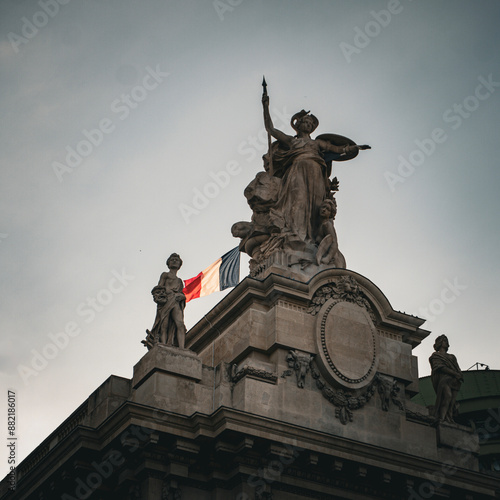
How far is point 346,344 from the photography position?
84.3 ft

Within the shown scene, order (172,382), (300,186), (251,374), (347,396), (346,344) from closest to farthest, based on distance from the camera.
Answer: (172,382), (251,374), (347,396), (346,344), (300,186)

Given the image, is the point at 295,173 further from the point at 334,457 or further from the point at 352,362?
the point at 334,457

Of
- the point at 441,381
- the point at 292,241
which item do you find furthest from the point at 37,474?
the point at 441,381

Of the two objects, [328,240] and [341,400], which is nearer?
[341,400]

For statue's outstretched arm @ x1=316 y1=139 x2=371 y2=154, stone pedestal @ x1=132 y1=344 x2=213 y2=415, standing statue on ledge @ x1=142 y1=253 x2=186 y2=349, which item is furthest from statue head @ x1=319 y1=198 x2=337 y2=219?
stone pedestal @ x1=132 y1=344 x2=213 y2=415

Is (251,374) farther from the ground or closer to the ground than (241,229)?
closer to the ground

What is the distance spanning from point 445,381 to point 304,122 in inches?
359

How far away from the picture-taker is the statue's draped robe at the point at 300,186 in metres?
28.2

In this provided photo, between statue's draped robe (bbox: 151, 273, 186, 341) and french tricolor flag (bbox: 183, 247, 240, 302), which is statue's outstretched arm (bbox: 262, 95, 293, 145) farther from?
statue's draped robe (bbox: 151, 273, 186, 341)

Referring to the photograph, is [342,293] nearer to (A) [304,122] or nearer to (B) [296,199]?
(B) [296,199]

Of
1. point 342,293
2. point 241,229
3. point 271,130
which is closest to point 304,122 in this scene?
point 271,130

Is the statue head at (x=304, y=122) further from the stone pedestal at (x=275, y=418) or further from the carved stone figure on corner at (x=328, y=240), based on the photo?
the stone pedestal at (x=275, y=418)

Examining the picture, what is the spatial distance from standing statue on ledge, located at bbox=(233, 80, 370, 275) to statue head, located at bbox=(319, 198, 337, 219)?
29 mm

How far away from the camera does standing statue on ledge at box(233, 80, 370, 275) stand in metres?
27.5
